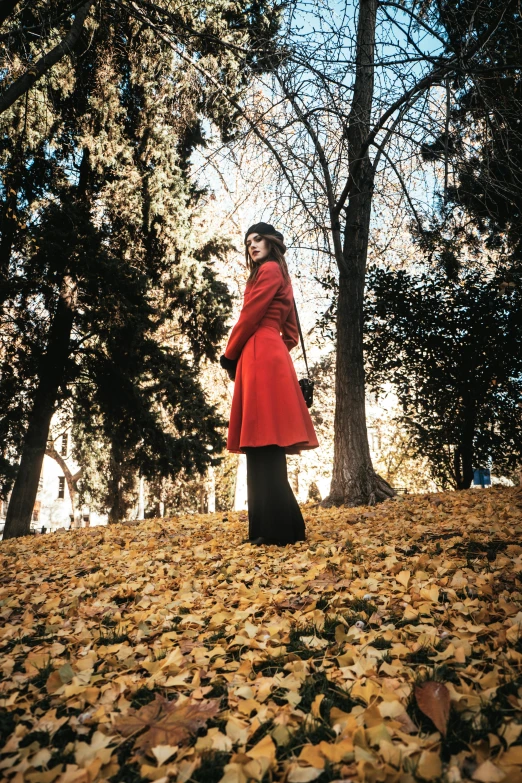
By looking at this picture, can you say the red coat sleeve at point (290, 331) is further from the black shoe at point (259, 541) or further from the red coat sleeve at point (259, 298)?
the black shoe at point (259, 541)

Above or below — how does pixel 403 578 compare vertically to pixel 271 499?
below

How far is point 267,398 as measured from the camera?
389 cm

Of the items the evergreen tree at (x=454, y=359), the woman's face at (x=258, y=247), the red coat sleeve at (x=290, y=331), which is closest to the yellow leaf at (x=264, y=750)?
the red coat sleeve at (x=290, y=331)

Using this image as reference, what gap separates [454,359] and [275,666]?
6.14 m

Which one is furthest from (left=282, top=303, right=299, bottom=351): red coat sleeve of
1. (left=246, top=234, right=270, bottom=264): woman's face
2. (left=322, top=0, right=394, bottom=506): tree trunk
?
(left=322, top=0, right=394, bottom=506): tree trunk

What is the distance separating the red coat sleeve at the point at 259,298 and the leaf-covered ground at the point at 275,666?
1760 mm

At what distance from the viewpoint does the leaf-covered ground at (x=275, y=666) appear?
1375 mm

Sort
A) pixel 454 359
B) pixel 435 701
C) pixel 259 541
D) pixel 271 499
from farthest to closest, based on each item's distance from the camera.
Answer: pixel 454 359
pixel 259 541
pixel 271 499
pixel 435 701

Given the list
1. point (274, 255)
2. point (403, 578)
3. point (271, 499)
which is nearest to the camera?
point (403, 578)

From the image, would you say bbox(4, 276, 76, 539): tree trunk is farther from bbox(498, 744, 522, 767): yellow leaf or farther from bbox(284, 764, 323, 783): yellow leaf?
bbox(498, 744, 522, 767): yellow leaf

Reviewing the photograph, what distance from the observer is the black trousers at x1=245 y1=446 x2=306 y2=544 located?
3.95 metres

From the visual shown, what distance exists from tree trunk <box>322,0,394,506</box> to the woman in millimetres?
2229

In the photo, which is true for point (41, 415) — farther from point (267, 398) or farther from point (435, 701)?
point (435, 701)

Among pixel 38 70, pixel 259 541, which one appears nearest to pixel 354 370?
pixel 259 541
